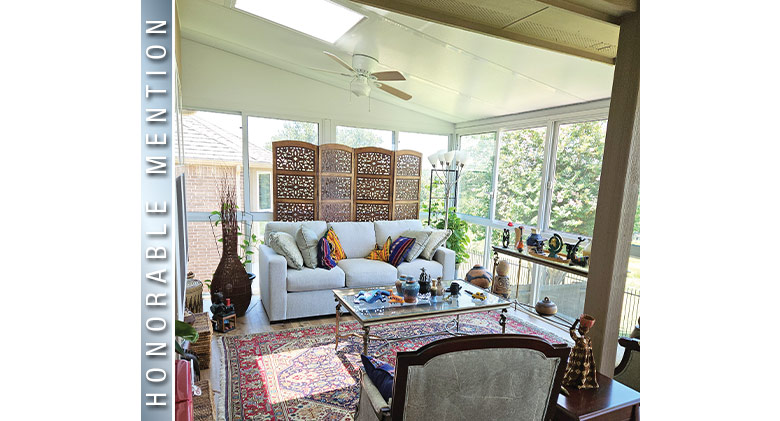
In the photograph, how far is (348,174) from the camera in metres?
4.75

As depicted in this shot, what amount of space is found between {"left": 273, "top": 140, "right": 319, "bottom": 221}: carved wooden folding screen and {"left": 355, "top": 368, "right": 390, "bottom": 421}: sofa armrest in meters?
3.07

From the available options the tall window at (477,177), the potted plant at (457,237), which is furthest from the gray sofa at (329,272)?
the tall window at (477,177)

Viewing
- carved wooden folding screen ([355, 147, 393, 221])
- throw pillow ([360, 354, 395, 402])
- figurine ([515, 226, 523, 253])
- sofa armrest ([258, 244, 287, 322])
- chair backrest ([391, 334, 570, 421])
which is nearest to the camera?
chair backrest ([391, 334, 570, 421])

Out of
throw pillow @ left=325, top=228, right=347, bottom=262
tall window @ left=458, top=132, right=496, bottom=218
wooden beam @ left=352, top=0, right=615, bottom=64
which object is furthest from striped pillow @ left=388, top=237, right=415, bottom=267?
wooden beam @ left=352, top=0, right=615, bottom=64

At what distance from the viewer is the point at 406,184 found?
521 cm

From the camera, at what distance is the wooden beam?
1560 mm

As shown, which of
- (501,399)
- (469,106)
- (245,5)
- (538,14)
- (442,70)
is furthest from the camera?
(469,106)

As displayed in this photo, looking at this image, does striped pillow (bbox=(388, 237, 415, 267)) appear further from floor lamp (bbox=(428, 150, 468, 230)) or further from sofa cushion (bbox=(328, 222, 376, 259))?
floor lamp (bbox=(428, 150, 468, 230))

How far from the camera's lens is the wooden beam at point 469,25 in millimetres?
1560

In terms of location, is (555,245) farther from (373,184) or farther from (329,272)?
(373,184)

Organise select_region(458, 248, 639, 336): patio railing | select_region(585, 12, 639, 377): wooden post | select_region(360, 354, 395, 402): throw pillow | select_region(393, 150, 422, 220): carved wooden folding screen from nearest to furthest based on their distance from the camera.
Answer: select_region(360, 354, 395, 402): throw pillow < select_region(585, 12, 639, 377): wooden post < select_region(458, 248, 639, 336): patio railing < select_region(393, 150, 422, 220): carved wooden folding screen

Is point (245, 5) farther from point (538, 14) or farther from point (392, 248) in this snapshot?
point (392, 248)
